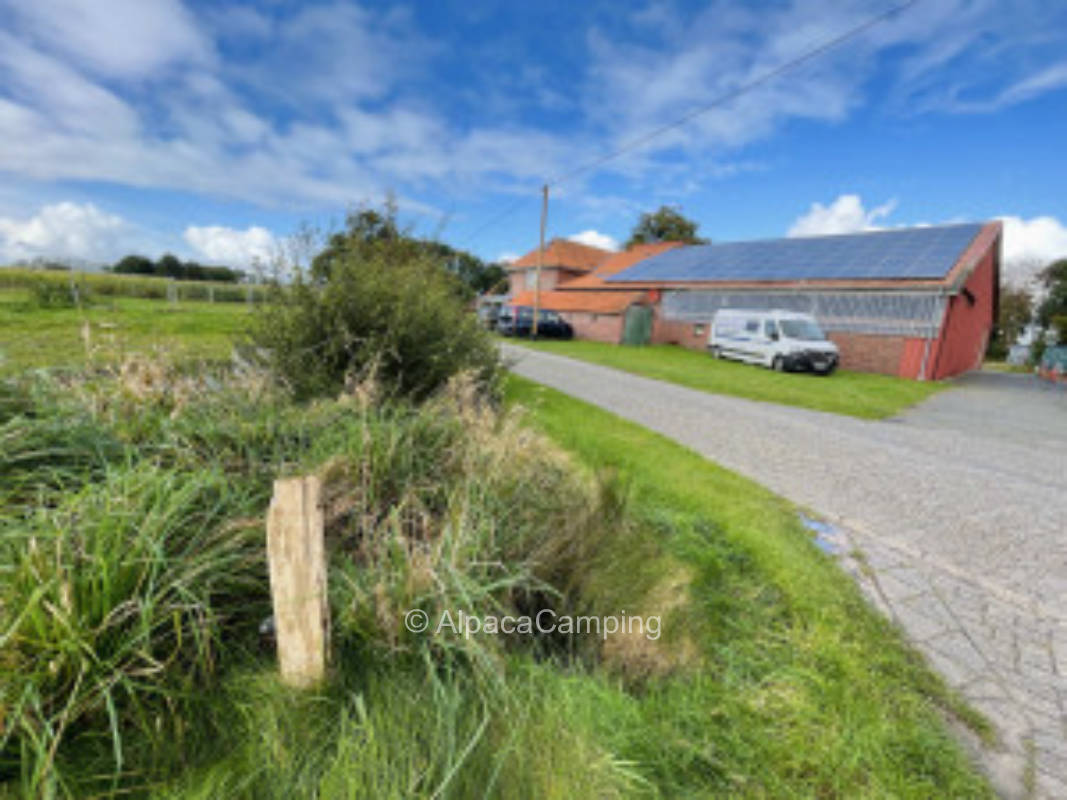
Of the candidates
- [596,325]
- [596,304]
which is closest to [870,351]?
[596,325]

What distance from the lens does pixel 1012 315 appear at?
43.0 m

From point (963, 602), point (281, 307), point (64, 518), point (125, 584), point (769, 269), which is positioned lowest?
point (963, 602)

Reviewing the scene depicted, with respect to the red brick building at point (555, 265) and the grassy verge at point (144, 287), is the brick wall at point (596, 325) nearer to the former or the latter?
the red brick building at point (555, 265)

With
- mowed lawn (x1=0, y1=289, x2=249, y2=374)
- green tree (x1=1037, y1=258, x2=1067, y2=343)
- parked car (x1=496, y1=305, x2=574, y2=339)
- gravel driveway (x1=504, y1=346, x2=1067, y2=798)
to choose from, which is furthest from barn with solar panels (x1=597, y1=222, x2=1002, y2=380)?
mowed lawn (x1=0, y1=289, x2=249, y2=374)

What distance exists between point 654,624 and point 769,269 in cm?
2373

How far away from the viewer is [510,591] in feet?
7.33

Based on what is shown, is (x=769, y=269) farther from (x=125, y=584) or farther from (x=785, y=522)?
(x=125, y=584)

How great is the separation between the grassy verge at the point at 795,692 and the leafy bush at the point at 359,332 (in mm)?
2745

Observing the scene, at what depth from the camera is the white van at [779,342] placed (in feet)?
51.1

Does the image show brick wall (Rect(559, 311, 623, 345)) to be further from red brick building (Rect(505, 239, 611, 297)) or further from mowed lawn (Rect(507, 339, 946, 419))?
red brick building (Rect(505, 239, 611, 297))

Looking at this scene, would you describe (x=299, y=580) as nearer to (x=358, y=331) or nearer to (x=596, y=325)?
(x=358, y=331)

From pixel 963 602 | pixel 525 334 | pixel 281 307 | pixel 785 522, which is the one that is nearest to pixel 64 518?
pixel 281 307

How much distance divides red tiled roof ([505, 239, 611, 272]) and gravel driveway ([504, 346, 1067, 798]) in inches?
1466

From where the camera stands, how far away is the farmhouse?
16688mm
